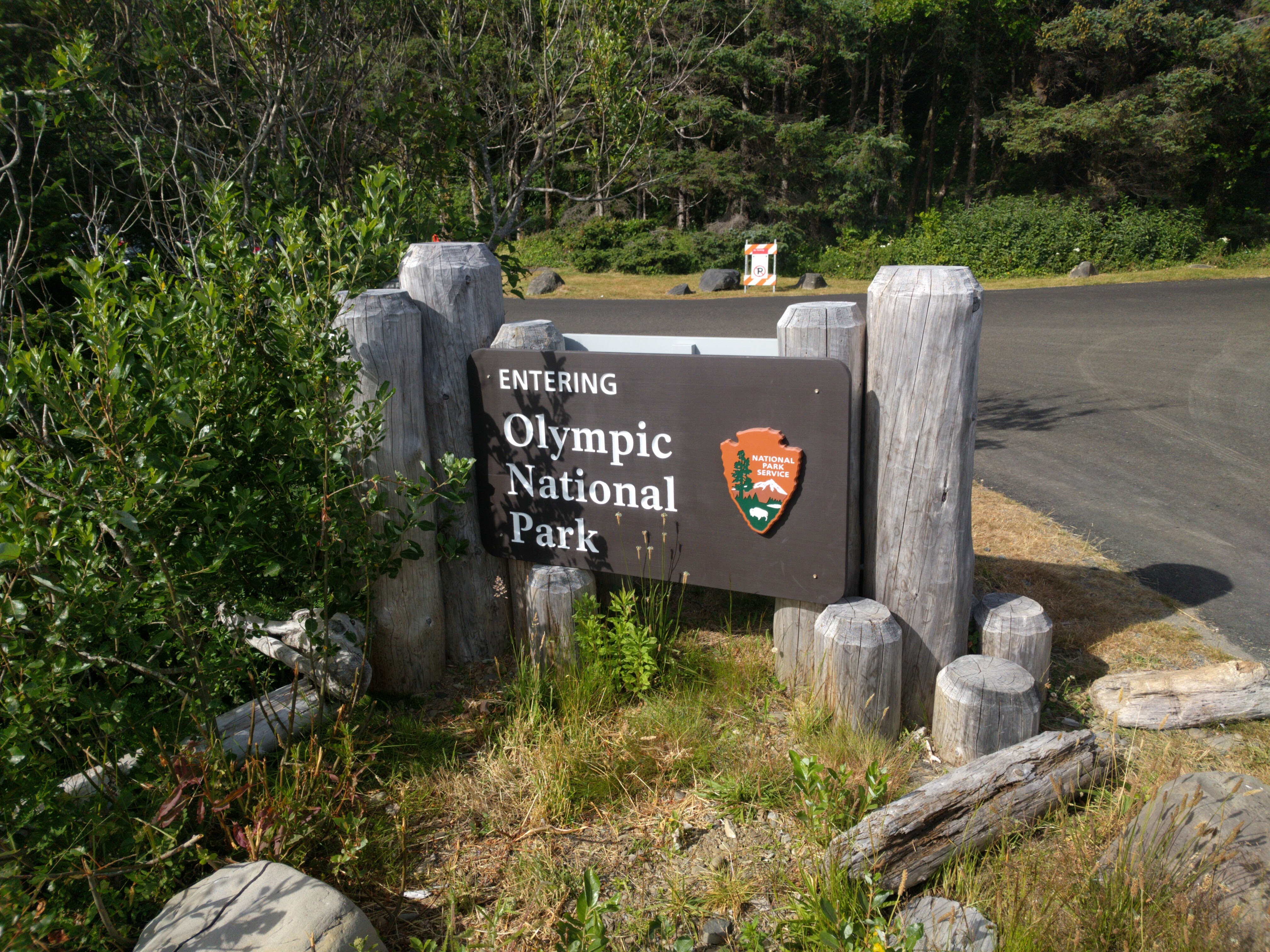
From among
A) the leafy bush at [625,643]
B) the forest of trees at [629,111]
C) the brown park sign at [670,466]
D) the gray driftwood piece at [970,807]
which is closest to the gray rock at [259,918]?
the gray driftwood piece at [970,807]

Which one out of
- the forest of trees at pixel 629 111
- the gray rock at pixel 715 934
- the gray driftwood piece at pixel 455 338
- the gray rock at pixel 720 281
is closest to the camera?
the gray rock at pixel 715 934

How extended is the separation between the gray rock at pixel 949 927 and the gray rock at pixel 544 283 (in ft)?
62.4

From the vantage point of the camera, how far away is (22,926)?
1.79 m

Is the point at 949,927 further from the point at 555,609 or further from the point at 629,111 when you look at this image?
the point at 629,111

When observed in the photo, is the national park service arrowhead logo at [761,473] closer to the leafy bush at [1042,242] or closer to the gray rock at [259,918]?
the gray rock at [259,918]

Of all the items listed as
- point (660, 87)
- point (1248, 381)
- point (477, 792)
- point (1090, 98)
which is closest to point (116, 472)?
point (477, 792)

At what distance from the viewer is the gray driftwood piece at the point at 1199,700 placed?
129 inches

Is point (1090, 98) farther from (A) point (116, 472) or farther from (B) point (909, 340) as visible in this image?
(A) point (116, 472)

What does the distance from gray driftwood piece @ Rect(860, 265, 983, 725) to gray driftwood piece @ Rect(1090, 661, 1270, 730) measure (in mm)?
699

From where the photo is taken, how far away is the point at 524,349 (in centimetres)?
347

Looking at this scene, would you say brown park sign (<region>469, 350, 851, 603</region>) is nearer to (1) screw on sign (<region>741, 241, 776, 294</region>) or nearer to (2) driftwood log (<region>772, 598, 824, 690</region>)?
(2) driftwood log (<region>772, 598, 824, 690</region>)

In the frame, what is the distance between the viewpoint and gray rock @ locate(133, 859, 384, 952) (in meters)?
2.01

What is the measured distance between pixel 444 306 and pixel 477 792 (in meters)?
1.87

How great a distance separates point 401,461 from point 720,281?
689 inches
